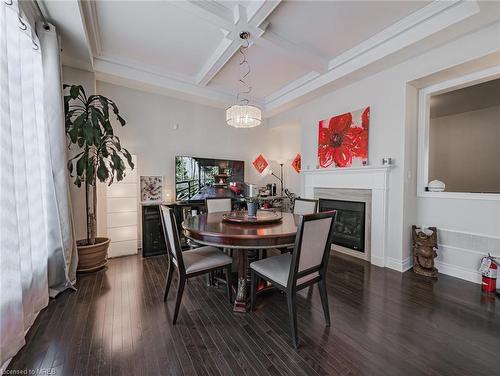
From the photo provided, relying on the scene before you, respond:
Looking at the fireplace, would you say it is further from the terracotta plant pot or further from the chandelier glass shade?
the terracotta plant pot

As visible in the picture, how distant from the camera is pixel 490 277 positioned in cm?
227

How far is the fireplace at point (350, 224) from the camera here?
3.31 meters

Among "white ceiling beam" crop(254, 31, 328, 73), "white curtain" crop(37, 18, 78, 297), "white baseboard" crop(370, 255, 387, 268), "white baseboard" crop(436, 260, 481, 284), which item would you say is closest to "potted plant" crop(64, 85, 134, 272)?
"white curtain" crop(37, 18, 78, 297)

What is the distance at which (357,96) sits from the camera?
3.35m

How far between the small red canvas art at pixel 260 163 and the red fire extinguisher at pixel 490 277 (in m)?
3.89

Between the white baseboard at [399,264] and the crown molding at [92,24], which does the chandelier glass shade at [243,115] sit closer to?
the crown molding at [92,24]

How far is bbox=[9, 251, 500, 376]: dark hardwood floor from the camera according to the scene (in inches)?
53.9

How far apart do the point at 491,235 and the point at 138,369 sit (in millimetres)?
3572

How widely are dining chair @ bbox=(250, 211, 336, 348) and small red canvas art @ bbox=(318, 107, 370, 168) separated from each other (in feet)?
6.75

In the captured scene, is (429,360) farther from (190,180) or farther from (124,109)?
(124,109)

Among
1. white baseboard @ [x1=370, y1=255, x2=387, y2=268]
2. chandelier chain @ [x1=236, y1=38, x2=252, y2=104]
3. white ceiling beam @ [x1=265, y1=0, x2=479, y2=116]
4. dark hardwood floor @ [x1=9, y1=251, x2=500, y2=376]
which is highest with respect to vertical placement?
chandelier chain @ [x1=236, y1=38, x2=252, y2=104]

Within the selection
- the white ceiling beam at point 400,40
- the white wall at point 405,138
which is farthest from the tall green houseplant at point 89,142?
the white wall at point 405,138

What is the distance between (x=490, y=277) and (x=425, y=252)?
1.81 ft

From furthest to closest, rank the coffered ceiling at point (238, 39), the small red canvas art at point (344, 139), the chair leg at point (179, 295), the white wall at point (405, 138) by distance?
the small red canvas art at point (344, 139) < the white wall at point (405, 138) < the coffered ceiling at point (238, 39) < the chair leg at point (179, 295)
